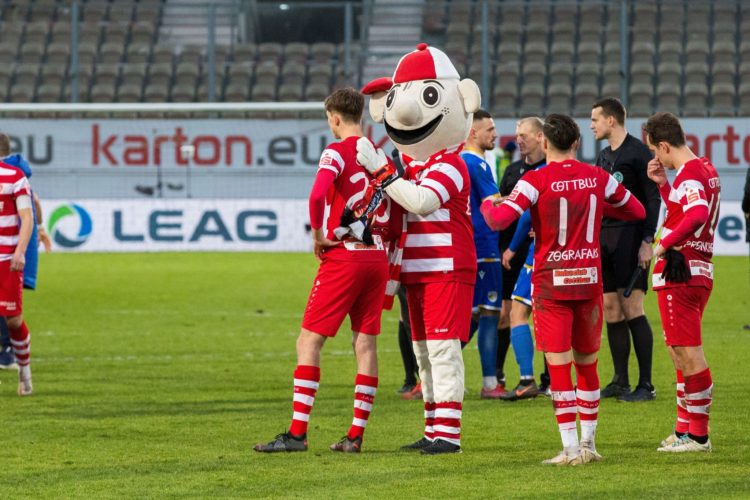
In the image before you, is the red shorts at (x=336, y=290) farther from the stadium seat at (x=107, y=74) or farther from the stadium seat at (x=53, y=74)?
the stadium seat at (x=107, y=74)

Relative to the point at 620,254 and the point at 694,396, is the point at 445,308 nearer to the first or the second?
the point at 694,396

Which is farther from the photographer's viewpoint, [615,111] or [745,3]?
[745,3]

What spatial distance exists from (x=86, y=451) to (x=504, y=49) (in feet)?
72.7

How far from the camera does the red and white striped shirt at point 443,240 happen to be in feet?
21.1

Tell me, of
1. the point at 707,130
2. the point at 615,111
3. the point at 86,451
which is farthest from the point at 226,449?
the point at 707,130

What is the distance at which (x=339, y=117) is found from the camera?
22.1ft

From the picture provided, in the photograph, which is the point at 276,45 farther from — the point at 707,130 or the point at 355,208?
the point at 355,208

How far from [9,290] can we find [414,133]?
11.1 feet

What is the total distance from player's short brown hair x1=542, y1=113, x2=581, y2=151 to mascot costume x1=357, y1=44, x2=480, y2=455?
46 centimetres

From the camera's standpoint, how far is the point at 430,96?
675cm

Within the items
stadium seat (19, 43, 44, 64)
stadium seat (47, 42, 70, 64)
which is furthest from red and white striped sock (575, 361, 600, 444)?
stadium seat (19, 43, 44, 64)

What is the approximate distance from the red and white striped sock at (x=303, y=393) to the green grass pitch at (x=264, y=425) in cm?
18

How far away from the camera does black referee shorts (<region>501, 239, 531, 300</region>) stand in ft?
30.3

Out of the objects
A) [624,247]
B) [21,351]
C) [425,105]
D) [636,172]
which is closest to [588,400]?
[425,105]
